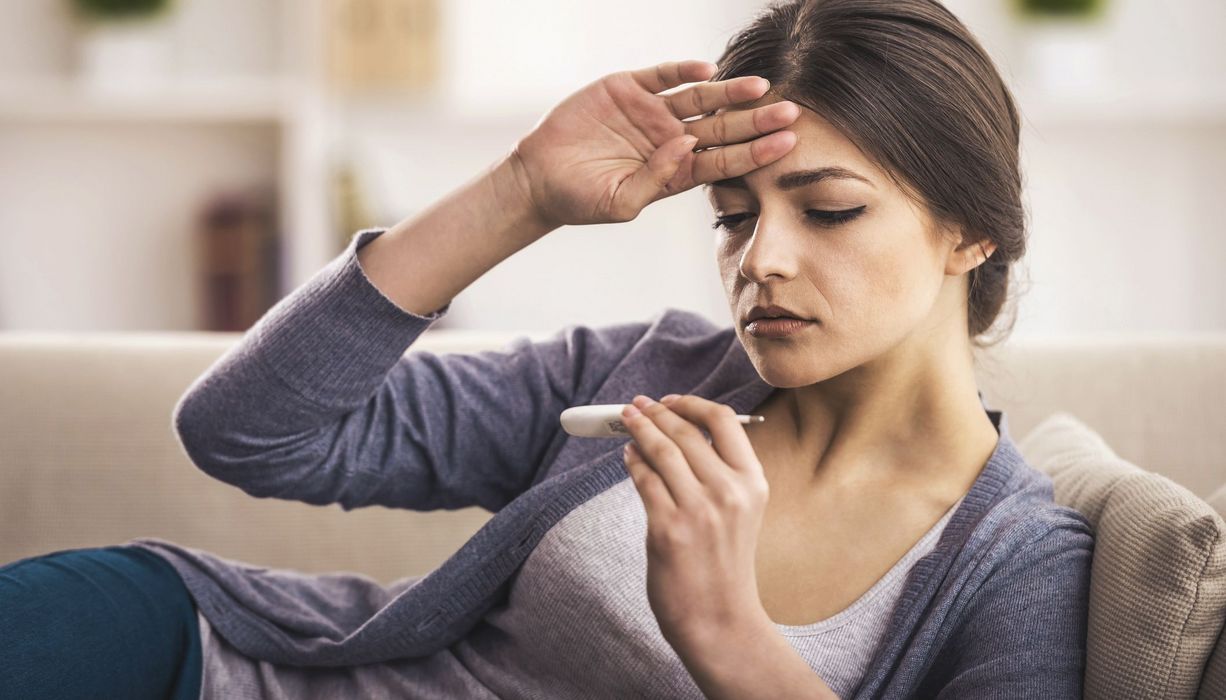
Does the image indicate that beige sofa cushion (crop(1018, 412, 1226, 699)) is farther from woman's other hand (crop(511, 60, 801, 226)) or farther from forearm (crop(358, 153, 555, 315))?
forearm (crop(358, 153, 555, 315))

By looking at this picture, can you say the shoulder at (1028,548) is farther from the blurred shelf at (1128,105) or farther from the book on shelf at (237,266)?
the book on shelf at (237,266)

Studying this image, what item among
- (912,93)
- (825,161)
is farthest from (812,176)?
(912,93)

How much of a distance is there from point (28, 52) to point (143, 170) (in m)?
0.39

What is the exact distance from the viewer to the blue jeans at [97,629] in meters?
1.13

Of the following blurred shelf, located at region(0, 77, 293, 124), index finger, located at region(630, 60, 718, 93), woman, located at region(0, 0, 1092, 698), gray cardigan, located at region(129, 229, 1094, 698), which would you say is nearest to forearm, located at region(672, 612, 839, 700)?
woman, located at region(0, 0, 1092, 698)

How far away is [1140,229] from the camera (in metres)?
3.28

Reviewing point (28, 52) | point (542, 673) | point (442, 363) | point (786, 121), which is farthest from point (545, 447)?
point (28, 52)

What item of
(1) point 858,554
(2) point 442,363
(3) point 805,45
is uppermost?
(3) point 805,45

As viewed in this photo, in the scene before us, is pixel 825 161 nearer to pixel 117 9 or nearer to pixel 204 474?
pixel 204 474

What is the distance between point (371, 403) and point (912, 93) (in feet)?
2.10

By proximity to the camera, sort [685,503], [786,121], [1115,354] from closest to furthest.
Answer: [685,503] → [786,121] → [1115,354]

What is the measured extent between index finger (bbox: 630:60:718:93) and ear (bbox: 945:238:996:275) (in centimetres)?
30

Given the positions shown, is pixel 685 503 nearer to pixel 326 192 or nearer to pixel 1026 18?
pixel 326 192

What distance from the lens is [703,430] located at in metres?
1.01
